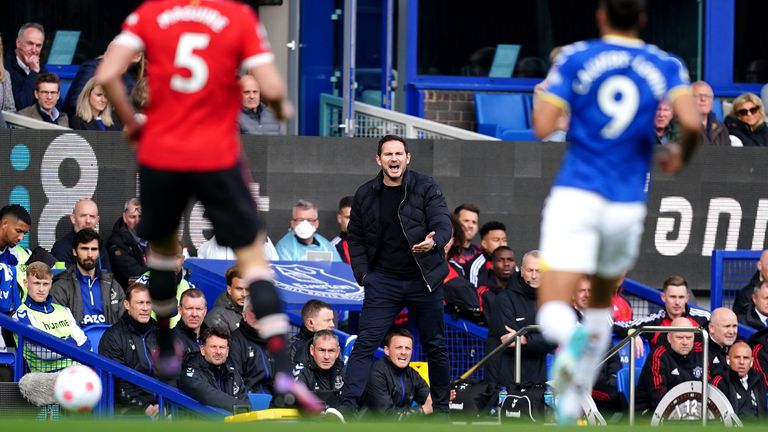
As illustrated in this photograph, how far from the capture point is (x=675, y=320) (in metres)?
12.8

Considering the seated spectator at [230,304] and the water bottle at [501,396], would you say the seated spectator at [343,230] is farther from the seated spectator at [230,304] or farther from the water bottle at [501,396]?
the water bottle at [501,396]

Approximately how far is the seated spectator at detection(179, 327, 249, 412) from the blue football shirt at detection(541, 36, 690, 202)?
4898 mm

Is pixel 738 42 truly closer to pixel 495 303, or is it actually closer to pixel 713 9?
pixel 713 9

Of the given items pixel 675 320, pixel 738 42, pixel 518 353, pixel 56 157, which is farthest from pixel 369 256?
pixel 738 42

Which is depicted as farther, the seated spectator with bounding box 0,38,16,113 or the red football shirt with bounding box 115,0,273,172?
the seated spectator with bounding box 0,38,16,113

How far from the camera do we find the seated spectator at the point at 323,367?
11.8 meters

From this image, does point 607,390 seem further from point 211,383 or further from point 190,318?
point 190,318

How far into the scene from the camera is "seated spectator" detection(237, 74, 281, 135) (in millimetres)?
14586

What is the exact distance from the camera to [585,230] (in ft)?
22.6

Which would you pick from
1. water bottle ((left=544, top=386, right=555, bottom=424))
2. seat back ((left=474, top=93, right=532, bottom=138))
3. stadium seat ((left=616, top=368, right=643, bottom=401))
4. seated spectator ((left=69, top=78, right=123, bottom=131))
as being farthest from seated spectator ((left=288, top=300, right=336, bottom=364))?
seat back ((left=474, top=93, right=532, bottom=138))

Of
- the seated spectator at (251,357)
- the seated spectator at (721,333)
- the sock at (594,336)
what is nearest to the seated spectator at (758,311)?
the seated spectator at (721,333)

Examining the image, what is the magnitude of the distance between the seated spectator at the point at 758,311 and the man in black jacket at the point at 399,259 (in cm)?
337

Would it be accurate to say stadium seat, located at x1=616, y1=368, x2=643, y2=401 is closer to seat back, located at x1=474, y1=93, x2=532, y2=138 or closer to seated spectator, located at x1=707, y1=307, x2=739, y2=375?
seated spectator, located at x1=707, y1=307, x2=739, y2=375

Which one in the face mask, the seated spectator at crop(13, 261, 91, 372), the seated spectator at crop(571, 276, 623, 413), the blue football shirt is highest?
the blue football shirt
